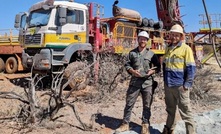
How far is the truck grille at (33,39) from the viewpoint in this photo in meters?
10.3

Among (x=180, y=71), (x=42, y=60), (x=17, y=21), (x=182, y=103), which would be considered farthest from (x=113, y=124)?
(x=17, y=21)

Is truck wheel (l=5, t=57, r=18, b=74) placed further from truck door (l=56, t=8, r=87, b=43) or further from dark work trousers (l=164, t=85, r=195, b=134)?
dark work trousers (l=164, t=85, r=195, b=134)

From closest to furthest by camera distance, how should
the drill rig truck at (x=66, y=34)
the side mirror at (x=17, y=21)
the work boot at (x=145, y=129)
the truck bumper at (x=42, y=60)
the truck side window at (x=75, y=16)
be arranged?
1. the work boot at (x=145, y=129)
2. the truck bumper at (x=42, y=60)
3. the drill rig truck at (x=66, y=34)
4. the truck side window at (x=75, y=16)
5. the side mirror at (x=17, y=21)

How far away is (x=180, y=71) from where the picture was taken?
4.91 meters

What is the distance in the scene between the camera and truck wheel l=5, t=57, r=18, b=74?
16906 mm

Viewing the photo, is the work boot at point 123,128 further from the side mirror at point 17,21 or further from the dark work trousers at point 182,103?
the side mirror at point 17,21

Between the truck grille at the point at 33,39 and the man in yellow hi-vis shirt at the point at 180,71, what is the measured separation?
20.3 feet

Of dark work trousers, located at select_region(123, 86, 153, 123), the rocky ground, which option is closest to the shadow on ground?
the rocky ground

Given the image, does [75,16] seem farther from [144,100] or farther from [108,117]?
[144,100]

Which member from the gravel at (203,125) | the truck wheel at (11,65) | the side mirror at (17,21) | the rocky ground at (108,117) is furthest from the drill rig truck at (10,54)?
the gravel at (203,125)

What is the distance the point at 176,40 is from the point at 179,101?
3.17 feet

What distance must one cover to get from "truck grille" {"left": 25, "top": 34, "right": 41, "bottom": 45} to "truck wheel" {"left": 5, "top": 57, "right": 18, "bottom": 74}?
6339mm

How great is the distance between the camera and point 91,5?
450 inches

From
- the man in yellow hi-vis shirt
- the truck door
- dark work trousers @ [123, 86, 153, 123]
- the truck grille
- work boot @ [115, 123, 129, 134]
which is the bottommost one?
work boot @ [115, 123, 129, 134]
